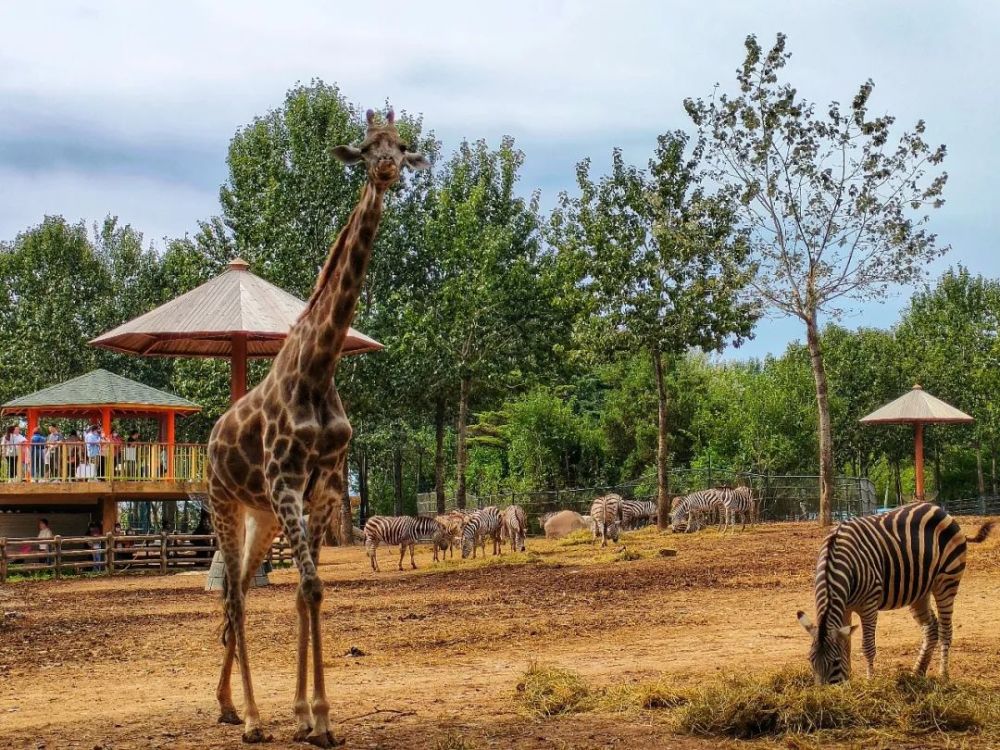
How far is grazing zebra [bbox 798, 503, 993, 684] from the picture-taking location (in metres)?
7.82

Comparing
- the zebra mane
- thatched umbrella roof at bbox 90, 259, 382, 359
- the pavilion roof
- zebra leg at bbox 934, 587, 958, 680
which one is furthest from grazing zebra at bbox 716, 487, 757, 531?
the zebra mane

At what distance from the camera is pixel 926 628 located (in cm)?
891

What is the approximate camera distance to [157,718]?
27.2 feet

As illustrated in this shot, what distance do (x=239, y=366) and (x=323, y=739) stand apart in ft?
43.0

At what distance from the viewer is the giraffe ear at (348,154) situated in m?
7.37

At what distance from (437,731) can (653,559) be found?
1669 cm

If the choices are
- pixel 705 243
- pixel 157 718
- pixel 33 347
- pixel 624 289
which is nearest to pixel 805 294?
pixel 705 243

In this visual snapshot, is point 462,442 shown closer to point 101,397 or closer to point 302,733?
point 101,397

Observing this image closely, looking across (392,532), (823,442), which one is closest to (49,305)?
(392,532)

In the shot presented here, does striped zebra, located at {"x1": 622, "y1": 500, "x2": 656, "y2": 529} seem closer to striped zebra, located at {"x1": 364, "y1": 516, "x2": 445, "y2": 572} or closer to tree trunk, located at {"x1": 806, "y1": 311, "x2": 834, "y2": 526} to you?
tree trunk, located at {"x1": 806, "y1": 311, "x2": 834, "y2": 526}

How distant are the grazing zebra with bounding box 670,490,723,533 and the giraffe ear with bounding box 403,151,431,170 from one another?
28.1 meters

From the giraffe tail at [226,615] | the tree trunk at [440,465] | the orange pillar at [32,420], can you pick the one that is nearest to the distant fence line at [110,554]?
the orange pillar at [32,420]

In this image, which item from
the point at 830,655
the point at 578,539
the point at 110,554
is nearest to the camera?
the point at 830,655

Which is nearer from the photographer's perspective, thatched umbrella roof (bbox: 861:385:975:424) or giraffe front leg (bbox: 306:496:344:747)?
giraffe front leg (bbox: 306:496:344:747)
